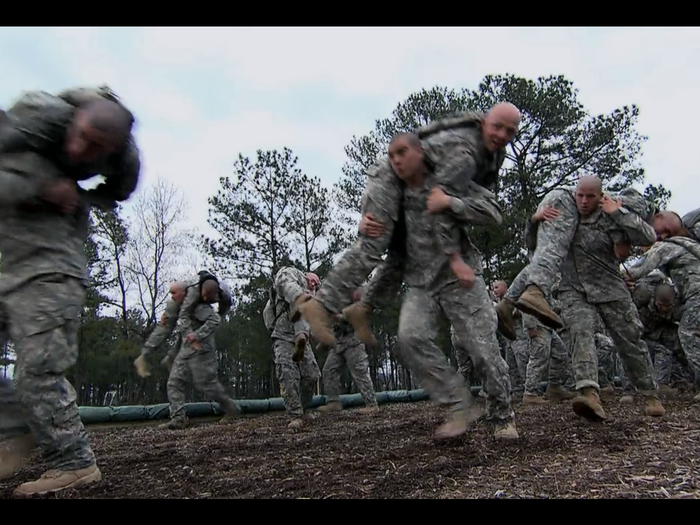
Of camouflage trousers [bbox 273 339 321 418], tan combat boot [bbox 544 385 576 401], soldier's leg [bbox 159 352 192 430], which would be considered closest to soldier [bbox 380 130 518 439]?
camouflage trousers [bbox 273 339 321 418]

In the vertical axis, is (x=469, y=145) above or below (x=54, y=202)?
above

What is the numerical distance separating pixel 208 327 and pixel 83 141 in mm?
5451

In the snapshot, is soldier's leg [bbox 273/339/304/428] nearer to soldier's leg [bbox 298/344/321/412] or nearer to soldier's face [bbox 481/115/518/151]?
soldier's leg [bbox 298/344/321/412]

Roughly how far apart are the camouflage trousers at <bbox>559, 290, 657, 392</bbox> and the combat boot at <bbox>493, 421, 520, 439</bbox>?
110 cm

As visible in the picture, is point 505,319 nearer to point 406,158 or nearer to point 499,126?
point 499,126

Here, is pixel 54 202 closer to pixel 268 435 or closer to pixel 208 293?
pixel 268 435

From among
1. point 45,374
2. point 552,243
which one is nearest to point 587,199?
point 552,243

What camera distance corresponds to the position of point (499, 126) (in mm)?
4312

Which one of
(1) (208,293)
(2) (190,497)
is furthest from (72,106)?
(1) (208,293)

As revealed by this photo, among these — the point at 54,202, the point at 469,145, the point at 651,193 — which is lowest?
the point at 54,202

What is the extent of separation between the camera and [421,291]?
4.36 m

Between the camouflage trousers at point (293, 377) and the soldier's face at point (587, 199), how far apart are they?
4.09 metres

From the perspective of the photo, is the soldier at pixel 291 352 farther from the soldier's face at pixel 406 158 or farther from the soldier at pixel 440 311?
the soldier's face at pixel 406 158

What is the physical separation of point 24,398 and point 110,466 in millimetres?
1329
